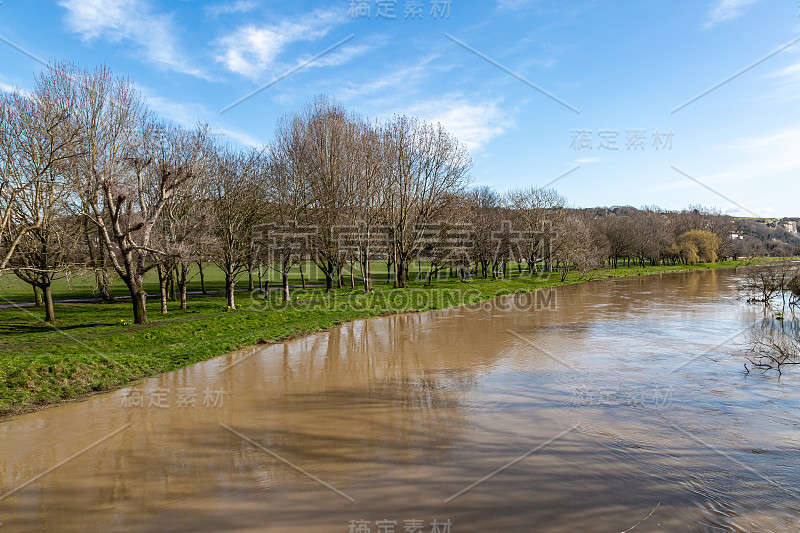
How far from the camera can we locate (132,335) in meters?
17.0

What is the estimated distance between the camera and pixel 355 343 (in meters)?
18.3

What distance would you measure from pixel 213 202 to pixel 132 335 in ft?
42.0

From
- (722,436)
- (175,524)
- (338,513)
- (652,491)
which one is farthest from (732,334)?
(175,524)

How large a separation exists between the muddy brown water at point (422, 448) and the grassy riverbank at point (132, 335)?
3.64ft

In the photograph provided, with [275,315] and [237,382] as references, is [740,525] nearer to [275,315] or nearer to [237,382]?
[237,382]

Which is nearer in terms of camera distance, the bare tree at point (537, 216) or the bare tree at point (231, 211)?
the bare tree at point (231, 211)

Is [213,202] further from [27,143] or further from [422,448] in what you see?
[422,448]

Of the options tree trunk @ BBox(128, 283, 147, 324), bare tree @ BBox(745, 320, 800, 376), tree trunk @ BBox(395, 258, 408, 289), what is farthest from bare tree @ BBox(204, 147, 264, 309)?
bare tree @ BBox(745, 320, 800, 376)

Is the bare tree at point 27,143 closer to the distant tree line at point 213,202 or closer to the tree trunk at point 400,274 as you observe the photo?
the distant tree line at point 213,202

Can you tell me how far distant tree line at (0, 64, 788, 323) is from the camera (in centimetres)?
1792

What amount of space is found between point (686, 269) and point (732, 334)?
215 ft

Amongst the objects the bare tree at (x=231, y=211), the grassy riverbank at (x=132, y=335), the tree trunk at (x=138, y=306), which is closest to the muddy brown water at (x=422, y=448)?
the grassy riverbank at (x=132, y=335)

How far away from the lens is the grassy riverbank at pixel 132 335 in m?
11.6

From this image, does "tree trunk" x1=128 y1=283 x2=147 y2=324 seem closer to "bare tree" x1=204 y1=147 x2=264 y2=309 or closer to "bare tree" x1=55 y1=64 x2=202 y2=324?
"bare tree" x1=55 y1=64 x2=202 y2=324
